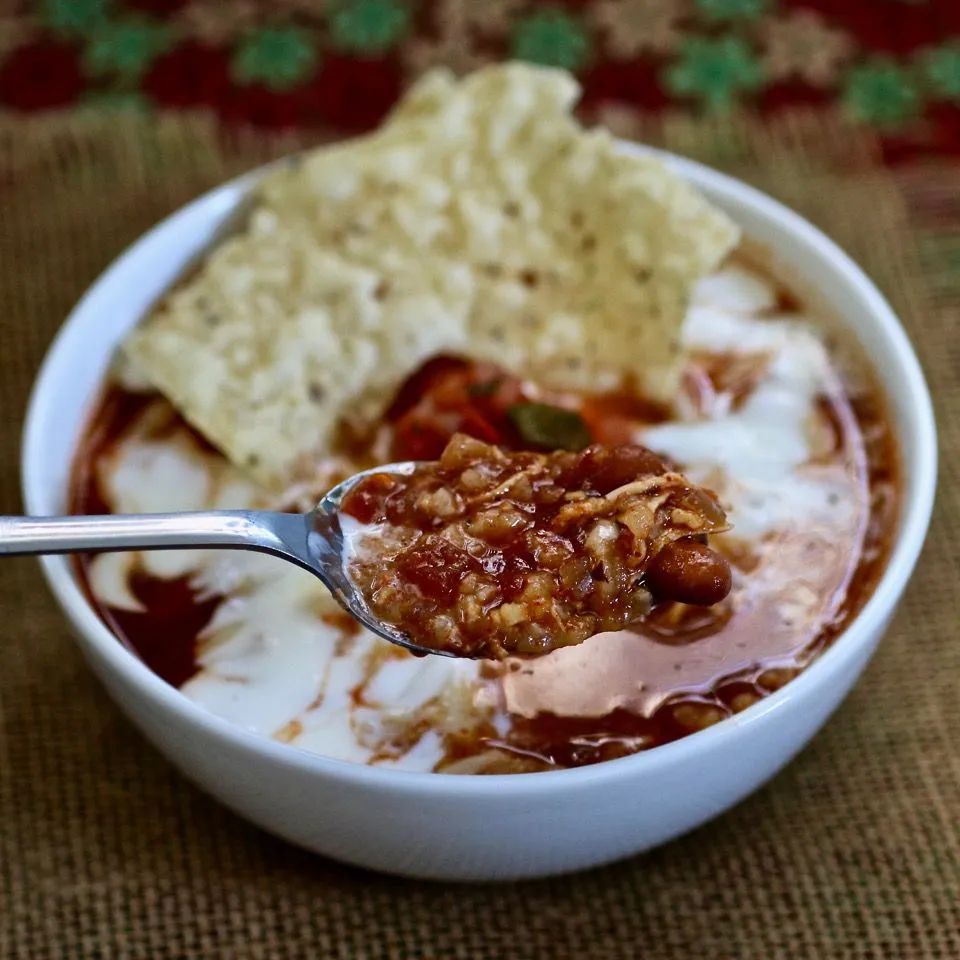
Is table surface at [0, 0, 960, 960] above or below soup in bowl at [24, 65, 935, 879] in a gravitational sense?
below

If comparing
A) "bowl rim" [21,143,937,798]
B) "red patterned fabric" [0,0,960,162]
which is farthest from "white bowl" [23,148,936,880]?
"red patterned fabric" [0,0,960,162]

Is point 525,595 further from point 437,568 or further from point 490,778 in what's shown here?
point 490,778

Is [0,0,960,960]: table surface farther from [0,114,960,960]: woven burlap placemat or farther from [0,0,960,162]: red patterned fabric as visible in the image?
[0,0,960,162]: red patterned fabric

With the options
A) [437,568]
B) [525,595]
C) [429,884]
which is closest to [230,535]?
[437,568]

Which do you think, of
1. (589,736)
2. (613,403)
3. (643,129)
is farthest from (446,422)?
(643,129)

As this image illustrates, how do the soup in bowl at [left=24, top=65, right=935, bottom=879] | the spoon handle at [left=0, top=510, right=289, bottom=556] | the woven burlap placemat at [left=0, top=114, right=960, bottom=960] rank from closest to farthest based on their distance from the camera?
1. the spoon handle at [left=0, top=510, right=289, bottom=556]
2. the soup in bowl at [left=24, top=65, right=935, bottom=879]
3. the woven burlap placemat at [left=0, top=114, right=960, bottom=960]

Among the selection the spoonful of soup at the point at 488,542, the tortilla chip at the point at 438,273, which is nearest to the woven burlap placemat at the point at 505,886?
the spoonful of soup at the point at 488,542

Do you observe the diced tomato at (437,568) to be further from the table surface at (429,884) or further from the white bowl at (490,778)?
the table surface at (429,884)
